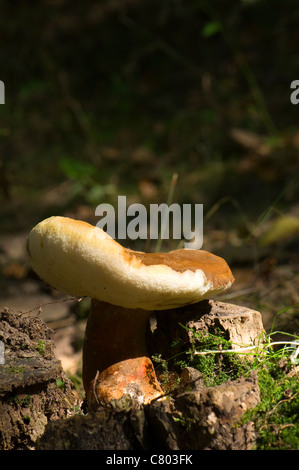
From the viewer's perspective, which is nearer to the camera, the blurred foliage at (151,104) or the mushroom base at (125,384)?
the mushroom base at (125,384)

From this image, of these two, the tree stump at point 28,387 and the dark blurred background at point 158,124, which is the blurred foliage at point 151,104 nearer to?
the dark blurred background at point 158,124

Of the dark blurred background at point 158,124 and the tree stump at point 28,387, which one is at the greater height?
the dark blurred background at point 158,124

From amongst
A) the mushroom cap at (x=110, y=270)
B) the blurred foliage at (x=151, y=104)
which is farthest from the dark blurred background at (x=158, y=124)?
the mushroom cap at (x=110, y=270)

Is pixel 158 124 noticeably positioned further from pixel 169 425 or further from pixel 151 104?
pixel 169 425

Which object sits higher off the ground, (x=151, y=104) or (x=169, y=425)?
(x=151, y=104)

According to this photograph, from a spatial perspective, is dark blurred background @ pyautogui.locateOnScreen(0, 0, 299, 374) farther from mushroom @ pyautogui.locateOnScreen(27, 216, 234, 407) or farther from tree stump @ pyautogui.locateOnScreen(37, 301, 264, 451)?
tree stump @ pyautogui.locateOnScreen(37, 301, 264, 451)

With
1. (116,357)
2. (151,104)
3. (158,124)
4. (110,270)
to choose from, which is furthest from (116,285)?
(151,104)
